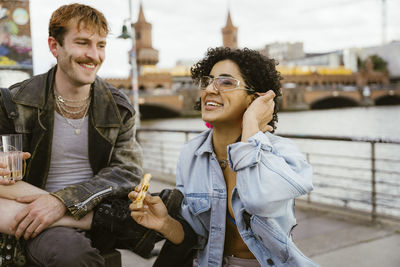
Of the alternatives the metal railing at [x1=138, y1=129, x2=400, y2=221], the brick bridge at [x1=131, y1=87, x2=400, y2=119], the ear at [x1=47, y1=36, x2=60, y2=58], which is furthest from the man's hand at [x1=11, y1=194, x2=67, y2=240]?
the brick bridge at [x1=131, y1=87, x2=400, y2=119]

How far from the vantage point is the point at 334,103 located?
198 feet

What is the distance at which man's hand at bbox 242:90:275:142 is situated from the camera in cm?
160

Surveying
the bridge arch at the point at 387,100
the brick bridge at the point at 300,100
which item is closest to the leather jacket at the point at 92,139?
the brick bridge at the point at 300,100

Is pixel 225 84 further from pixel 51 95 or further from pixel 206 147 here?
pixel 51 95

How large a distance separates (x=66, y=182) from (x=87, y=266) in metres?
0.58

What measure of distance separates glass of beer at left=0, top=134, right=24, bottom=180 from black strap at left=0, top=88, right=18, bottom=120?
29 centimetres

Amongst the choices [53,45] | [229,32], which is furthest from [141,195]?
[229,32]

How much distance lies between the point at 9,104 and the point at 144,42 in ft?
241

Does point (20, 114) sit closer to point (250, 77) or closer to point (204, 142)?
point (204, 142)

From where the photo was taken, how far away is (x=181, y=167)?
6.37 feet

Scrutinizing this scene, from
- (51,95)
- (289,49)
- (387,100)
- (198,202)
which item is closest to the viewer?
(198,202)

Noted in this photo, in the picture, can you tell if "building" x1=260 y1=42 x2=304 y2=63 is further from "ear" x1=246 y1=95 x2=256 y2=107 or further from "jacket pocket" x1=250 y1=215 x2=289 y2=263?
"jacket pocket" x1=250 y1=215 x2=289 y2=263

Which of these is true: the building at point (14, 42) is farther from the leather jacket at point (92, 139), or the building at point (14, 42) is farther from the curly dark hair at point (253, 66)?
the curly dark hair at point (253, 66)

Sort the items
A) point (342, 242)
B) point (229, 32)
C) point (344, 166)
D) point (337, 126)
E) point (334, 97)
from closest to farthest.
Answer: point (342, 242), point (344, 166), point (337, 126), point (334, 97), point (229, 32)
